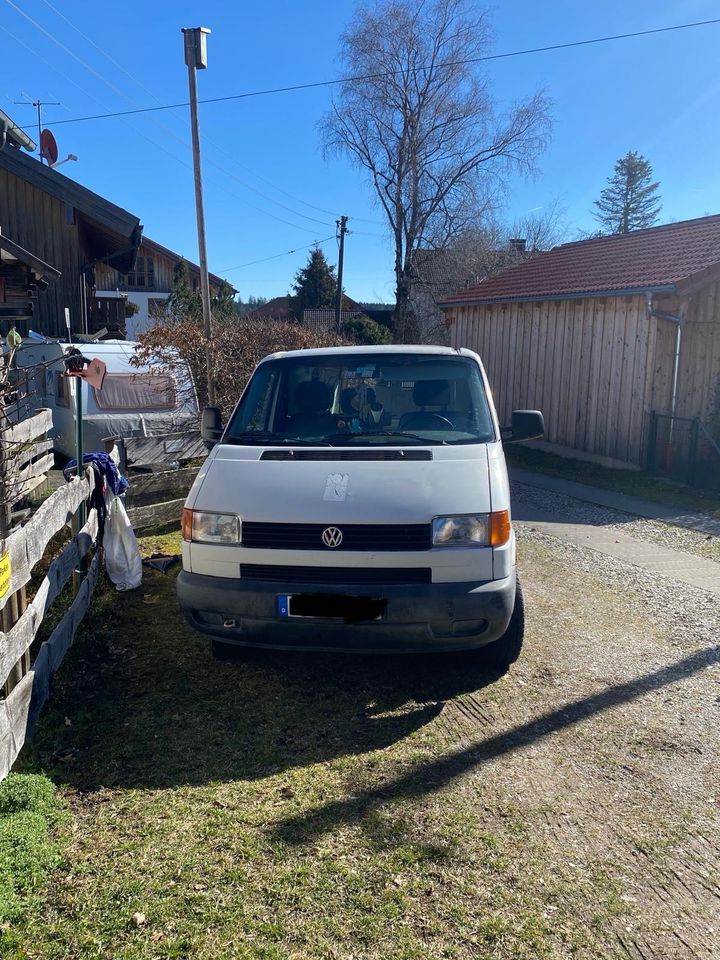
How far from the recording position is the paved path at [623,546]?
7.27 meters

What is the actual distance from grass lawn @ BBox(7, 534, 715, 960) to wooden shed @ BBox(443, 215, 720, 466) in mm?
8810

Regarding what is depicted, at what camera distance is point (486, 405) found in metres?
5.21

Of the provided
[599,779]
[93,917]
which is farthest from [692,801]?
[93,917]

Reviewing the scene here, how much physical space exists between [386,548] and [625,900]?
1.93 metres

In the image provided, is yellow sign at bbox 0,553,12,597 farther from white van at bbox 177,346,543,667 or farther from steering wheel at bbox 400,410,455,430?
steering wheel at bbox 400,410,455,430

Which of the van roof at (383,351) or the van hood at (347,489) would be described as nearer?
the van hood at (347,489)

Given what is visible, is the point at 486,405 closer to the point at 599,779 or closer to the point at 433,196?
the point at 599,779

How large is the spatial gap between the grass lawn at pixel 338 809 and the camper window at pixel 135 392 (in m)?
6.72

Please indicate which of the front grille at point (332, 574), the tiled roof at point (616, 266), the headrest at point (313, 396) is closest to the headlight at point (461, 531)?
the front grille at point (332, 574)

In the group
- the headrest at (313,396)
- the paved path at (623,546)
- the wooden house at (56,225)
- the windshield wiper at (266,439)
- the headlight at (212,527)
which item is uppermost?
the wooden house at (56,225)

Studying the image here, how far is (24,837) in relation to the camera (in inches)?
118

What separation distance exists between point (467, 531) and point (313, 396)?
6.19 ft

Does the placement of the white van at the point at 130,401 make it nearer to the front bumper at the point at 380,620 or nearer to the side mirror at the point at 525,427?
the side mirror at the point at 525,427

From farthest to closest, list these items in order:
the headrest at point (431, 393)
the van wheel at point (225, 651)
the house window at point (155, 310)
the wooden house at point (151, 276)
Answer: the wooden house at point (151, 276) → the house window at point (155, 310) → the headrest at point (431, 393) → the van wheel at point (225, 651)
